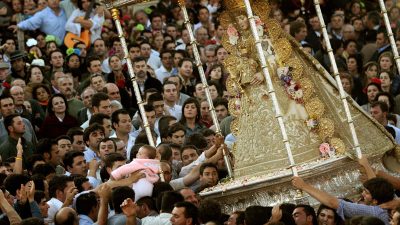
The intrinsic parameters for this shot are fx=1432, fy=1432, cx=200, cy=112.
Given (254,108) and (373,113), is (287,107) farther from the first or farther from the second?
(373,113)

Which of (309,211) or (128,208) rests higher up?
(128,208)

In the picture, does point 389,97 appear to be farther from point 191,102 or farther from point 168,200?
point 168,200

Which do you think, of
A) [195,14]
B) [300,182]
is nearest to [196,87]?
[195,14]

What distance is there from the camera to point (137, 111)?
64.1 feet

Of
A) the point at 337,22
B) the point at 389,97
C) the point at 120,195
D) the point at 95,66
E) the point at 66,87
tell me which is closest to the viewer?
the point at 120,195

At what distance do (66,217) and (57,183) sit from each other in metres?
1.34

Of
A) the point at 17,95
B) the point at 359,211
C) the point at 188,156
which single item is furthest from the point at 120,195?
the point at 17,95

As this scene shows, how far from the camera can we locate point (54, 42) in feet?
74.0

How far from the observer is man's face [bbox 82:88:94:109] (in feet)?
63.3

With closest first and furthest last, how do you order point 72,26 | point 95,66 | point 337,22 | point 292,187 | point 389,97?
1. point 292,187
2. point 389,97
3. point 95,66
4. point 72,26
5. point 337,22

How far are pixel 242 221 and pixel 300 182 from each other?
881 millimetres

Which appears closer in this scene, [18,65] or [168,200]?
[168,200]

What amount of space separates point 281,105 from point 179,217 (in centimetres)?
242

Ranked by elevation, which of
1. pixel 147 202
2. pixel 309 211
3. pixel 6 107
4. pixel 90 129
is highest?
pixel 6 107
